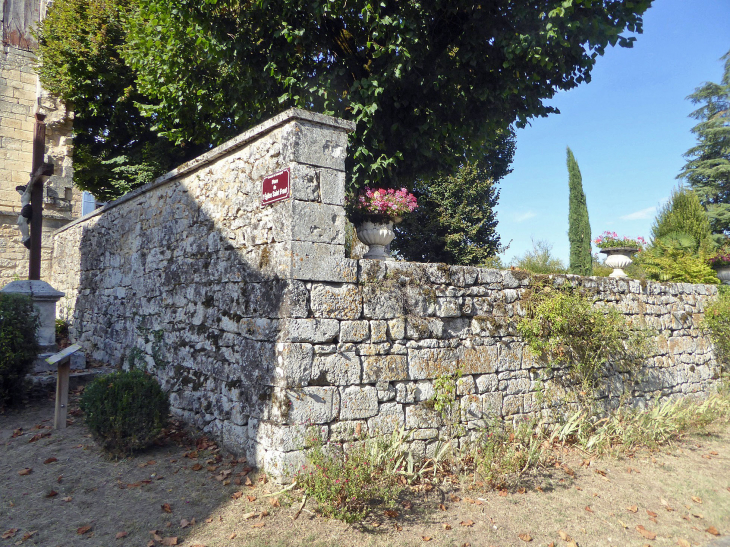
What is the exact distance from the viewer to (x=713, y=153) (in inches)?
934

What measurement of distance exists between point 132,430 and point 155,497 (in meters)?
0.95

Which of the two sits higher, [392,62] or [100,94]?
[100,94]

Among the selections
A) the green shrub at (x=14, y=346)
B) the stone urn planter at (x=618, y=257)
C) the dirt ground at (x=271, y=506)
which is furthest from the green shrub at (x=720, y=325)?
the green shrub at (x=14, y=346)

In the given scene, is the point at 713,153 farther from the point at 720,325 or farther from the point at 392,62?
the point at 392,62

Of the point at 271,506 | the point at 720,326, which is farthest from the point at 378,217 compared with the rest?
the point at 720,326

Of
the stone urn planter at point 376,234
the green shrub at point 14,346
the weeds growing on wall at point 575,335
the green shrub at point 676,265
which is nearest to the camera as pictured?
the weeds growing on wall at point 575,335

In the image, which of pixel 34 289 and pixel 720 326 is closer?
pixel 34 289

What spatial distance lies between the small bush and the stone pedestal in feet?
9.92

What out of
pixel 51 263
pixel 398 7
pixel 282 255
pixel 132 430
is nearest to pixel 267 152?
pixel 282 255

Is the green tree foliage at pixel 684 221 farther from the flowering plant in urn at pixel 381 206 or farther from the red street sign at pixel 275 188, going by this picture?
the red street sign at pixel 275 188

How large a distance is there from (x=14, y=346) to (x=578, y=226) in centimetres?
1676

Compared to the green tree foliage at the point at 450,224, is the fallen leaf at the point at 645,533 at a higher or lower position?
lower

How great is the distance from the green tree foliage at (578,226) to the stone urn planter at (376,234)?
1233 centimetres

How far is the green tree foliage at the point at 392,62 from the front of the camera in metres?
6.56
